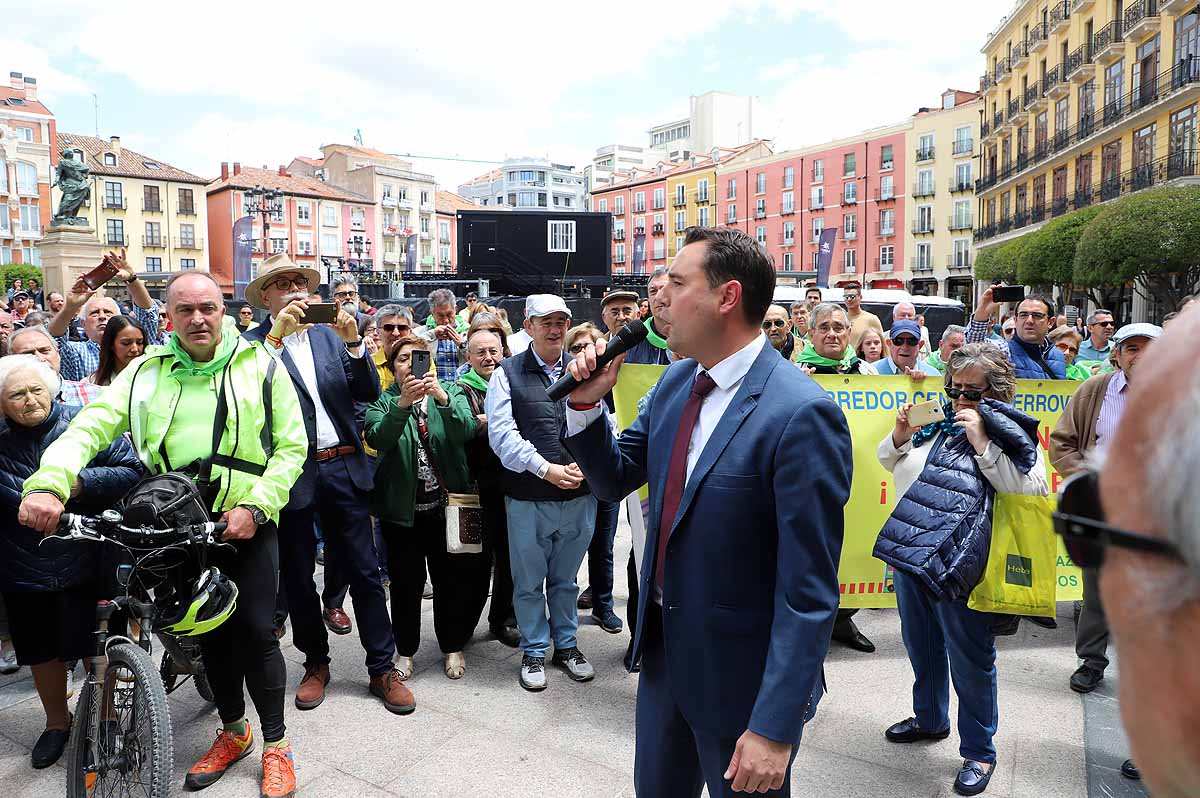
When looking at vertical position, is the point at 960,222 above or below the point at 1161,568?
above

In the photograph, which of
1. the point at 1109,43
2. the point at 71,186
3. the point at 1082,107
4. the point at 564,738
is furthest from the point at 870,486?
the point at 1082,107

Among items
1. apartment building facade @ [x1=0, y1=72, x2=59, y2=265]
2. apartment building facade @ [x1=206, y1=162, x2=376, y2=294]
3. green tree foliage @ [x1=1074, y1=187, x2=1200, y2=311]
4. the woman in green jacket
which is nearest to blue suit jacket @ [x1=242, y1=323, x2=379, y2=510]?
the woman in green jacket

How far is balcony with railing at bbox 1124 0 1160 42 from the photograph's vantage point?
32188 millimetres

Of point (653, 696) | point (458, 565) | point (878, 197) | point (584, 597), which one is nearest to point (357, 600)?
point (458, 565)

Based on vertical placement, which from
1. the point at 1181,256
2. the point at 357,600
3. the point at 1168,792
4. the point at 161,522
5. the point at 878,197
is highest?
the point at 878,197

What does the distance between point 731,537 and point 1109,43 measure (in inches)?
1662

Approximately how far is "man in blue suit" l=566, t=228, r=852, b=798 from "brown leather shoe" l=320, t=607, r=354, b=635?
3.30 metres

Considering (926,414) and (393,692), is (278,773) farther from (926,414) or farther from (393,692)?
(926,414)

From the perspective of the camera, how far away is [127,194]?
205 feet

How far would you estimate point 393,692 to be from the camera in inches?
164

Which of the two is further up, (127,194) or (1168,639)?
(127,194)

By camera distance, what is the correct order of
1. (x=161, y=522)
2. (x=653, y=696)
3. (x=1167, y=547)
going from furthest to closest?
1. (x=161, y=522)
2. (x=653, y=696)
3. (x=1167, y=547)

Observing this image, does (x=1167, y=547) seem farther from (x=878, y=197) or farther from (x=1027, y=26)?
(x=878, y=197)

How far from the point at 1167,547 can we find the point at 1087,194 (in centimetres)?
4336
